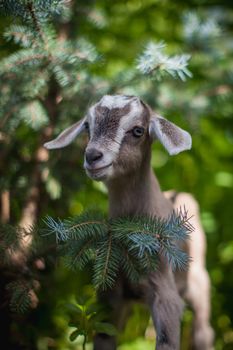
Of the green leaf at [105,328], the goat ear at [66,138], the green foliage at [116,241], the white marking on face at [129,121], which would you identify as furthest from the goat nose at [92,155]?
the green leaf at [105,328]

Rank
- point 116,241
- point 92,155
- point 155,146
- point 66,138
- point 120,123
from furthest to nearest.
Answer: point 155,146 → point 66,138 → point 120,123 → point 92,155 → point 116,241

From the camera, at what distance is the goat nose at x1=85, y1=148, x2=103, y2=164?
2777mm

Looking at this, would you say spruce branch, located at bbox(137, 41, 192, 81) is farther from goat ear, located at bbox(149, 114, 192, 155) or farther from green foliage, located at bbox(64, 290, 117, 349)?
green foliage, located at bbox(64, 290, 117, 349)

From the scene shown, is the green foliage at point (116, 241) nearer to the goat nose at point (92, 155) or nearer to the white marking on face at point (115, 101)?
the goat nose at point (92, 155)

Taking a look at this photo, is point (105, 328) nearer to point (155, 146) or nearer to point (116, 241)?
point (116, 241)

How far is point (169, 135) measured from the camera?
2.99m

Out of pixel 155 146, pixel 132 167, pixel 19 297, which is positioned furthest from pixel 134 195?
pixel 155 146

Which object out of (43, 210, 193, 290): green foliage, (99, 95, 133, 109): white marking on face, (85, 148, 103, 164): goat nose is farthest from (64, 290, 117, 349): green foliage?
(99, 95, 133, 109): white marking on face

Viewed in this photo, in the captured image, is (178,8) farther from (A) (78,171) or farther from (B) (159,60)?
(B) (159,60)

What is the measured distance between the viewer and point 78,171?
13.7ft

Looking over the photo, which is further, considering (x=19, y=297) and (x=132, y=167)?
(x=132, y=167)

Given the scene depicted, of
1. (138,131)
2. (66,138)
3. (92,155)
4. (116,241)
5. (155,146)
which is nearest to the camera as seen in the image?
(116,241)

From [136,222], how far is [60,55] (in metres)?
1.25

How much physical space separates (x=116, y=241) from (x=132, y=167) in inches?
23.7
